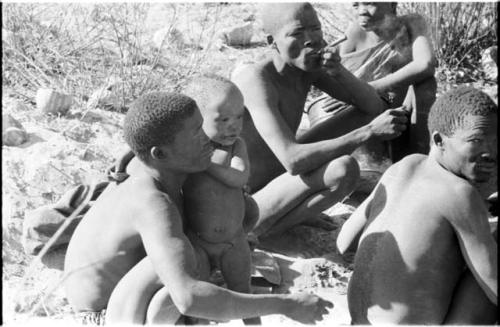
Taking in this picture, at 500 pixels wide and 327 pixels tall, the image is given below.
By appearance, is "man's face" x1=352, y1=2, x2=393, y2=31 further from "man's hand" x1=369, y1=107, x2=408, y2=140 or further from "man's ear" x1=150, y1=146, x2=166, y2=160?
"man's ear" x1=150, y1=146, x2=166, y2=160

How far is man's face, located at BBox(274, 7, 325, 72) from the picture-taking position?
17.5ft

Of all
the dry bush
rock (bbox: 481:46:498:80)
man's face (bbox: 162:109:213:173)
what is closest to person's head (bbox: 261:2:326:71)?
man's face (bbox: 162:109:213:173)

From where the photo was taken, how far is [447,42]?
7668 mm

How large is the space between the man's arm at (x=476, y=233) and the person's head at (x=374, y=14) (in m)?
2.05

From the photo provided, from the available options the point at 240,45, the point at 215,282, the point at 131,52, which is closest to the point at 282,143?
the point at 215,282

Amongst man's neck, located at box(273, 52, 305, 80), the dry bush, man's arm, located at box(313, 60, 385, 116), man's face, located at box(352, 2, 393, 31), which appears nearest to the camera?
man's neck, located at box(273, 52, 305, 80)

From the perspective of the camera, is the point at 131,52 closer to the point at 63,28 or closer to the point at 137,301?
the point at 63,28

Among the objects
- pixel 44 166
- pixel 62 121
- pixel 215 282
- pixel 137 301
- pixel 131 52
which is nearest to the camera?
pixel 137 301

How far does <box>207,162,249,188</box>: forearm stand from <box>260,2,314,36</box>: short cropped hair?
0.96m

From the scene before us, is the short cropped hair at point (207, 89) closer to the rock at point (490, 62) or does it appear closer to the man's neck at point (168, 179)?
the man's neck at point (168, 179)

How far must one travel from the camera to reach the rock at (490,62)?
24.9ft

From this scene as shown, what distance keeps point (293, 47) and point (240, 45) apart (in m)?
2.27

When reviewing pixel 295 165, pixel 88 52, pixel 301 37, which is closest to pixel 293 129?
pixel 295 165

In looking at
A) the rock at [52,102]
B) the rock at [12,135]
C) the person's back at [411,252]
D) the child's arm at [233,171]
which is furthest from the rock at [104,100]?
the person's back at [411,252]
